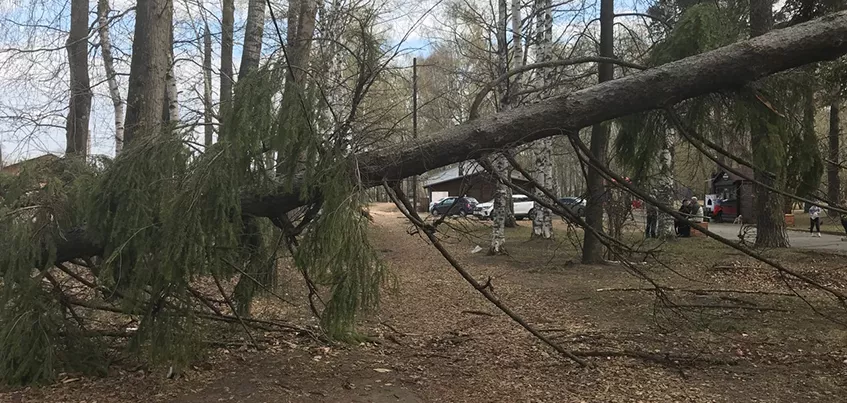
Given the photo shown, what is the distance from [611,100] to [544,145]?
1136 cm

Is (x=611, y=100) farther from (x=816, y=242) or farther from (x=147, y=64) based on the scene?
(x=816, y=242)

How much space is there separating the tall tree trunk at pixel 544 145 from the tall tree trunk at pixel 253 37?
459cm

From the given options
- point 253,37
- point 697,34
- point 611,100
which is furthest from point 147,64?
point 697,34

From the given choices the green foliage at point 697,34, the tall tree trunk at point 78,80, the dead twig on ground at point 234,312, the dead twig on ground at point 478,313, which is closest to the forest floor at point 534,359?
the dead twig on ground at point 478,313

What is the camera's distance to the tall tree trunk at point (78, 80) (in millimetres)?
9711

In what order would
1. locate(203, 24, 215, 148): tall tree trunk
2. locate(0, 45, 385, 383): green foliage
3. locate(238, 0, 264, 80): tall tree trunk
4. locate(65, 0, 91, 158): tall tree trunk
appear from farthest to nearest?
locate(65, 0, 91, 158): tall tree trunk → locate(238, 0, 264, 80): tall tree trunk → locate(203, 24, 215, 148): tall tree trunk → locate(0, 45, 385, 383): green foliage

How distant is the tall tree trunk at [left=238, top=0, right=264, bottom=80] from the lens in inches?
336

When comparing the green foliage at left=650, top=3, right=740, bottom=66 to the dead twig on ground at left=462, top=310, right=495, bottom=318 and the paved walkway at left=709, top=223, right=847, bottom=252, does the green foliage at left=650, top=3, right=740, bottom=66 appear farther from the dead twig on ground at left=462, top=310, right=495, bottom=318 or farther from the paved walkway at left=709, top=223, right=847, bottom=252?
the paved walkway at left=709, top=223, right=847, bottom=252

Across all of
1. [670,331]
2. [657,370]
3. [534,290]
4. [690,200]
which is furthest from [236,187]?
[690,200]

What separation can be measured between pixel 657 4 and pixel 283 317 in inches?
400

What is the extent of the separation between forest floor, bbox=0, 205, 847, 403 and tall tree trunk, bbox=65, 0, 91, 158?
603 cm

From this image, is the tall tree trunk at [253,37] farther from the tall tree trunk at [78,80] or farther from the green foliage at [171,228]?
the green foliage at [171,228]

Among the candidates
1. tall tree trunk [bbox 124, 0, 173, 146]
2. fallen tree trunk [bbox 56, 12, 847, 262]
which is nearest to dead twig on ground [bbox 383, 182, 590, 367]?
fallen tree trunk [bbox 56, 12, 847, 262]

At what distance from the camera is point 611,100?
4.28 meters
